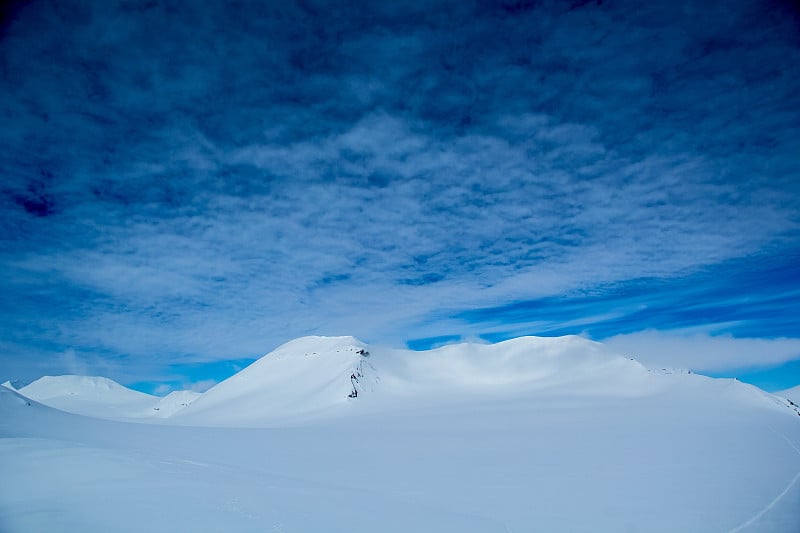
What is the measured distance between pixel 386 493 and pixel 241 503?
3535mm

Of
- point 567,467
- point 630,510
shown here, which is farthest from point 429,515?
point 567,467

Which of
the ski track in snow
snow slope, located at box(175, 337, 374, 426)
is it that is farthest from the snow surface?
snow slope, located at box(175, 337, 374, 426)

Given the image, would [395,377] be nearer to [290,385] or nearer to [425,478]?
[290,385]

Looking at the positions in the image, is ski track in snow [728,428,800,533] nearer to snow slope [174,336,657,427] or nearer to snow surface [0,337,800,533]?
snow surface [0,337,800,533]

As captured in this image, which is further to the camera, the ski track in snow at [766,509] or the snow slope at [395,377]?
the snow slope at [395,377]

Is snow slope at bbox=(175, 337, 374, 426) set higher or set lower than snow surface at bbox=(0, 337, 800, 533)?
higher

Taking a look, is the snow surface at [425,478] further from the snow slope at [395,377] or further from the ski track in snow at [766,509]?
the snow slope at [395,377]

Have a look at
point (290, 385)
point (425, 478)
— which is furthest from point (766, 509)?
point (290, 385)

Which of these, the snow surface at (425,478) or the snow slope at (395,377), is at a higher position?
the snow slope at (395,377)

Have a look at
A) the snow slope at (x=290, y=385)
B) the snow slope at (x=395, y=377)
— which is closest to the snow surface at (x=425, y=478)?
the snow slope at (x=395, y=377)

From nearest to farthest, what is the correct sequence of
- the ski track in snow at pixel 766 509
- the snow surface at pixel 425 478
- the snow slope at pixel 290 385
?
the snow surface at pixel 425 478 → the ski track in snow at pixel 766 509 → the snow slope at pixel 290 385

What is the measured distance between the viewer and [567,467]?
12.9 meters

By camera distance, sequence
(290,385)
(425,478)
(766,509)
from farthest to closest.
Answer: (290,385)
(425,478)
(766,509)

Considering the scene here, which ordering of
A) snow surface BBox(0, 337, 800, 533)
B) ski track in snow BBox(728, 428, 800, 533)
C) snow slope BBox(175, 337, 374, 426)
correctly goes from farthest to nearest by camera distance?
1. snow slope BBox(175, 337, 374, 426)
2. ski track in snow BBox(728, 428, 800, 533)
3. snow surface BBox(0, 337, 800, 533)
